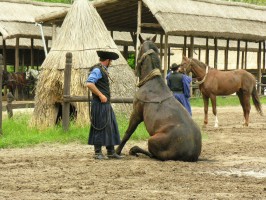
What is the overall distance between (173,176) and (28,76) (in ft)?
60.9

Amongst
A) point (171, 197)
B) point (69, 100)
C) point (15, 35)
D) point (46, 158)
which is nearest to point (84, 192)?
point (171, 197)

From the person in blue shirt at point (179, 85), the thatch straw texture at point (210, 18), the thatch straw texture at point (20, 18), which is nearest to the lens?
the person in blue shirt at point (179, 85)

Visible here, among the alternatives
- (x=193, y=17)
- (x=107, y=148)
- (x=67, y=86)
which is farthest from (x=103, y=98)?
(x=193, y=17)

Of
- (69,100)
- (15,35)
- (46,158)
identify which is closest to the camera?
(46,158)

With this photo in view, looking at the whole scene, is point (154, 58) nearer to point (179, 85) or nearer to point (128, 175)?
point (128, 175)

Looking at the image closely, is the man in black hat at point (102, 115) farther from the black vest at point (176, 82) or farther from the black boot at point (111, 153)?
the black vest at point (176, 82)

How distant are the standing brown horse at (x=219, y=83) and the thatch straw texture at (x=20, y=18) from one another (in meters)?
9.12

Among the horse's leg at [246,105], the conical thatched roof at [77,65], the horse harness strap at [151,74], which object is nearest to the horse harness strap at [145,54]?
the horse harness strap at [151,74]

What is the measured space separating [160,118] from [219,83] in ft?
25.0

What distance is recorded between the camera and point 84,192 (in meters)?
7.00

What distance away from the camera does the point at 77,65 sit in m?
14.1

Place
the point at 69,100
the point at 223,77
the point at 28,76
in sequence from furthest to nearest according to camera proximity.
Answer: the point at 28,76
the point at 223,77
the point at 69,100

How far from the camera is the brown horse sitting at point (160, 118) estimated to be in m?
9.64

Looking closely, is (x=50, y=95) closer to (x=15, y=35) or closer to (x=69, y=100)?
(x=69, y=100)
